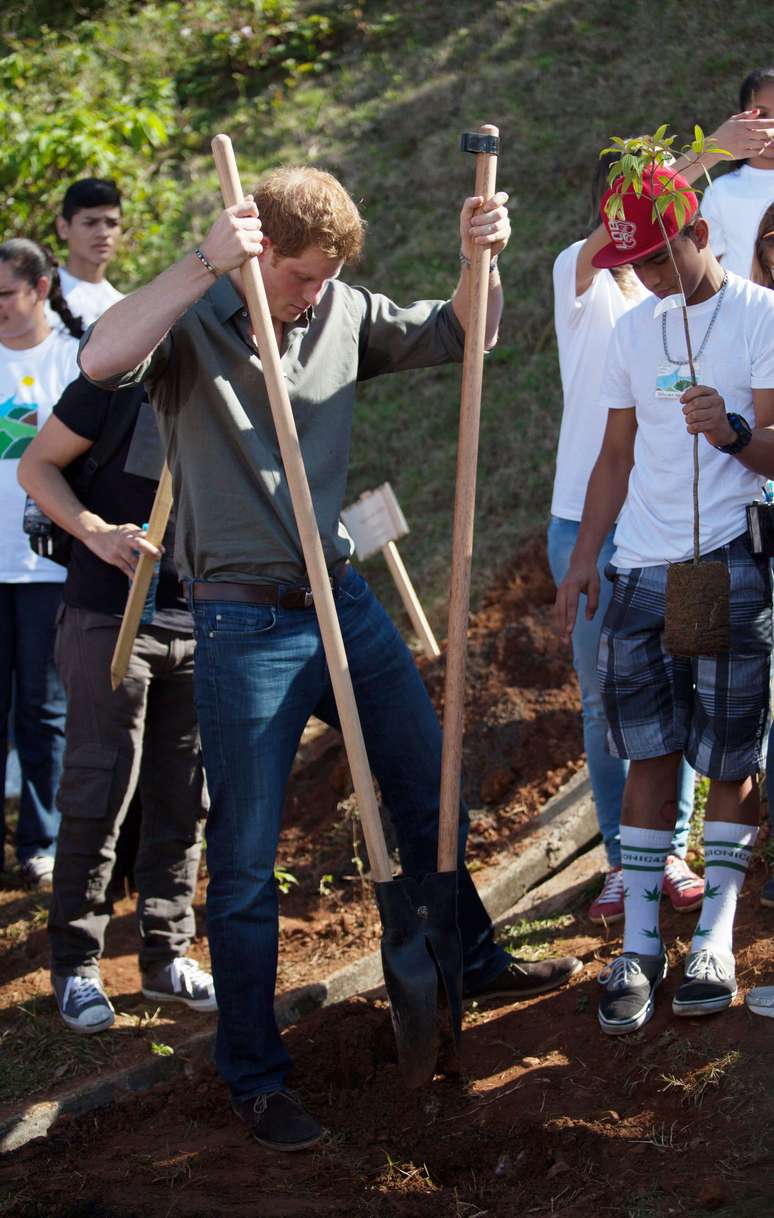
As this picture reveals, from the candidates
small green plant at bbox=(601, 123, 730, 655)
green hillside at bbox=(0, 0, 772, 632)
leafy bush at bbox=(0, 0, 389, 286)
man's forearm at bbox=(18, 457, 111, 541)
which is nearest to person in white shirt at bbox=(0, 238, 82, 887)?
man's forearm at bbox=(18, 457, 111, 541)

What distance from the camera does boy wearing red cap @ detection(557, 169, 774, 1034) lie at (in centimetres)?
353

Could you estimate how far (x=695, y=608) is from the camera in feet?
11.3

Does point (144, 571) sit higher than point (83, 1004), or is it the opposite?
point (144, 571)

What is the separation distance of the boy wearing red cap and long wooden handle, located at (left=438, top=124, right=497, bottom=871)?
375mm

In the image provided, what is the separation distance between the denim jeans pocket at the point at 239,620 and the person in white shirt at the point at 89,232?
114 inches

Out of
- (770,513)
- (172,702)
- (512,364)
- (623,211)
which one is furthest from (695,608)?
(512,364)

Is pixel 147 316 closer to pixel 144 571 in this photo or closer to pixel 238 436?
pixel 238 436

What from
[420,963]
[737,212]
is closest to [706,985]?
[420,963]

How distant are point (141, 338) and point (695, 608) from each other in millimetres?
1513

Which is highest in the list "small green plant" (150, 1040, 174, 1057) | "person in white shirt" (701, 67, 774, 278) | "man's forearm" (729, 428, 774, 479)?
"person in white shirt" (701, 67, 774, 278)

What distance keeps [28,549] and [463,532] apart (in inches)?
102

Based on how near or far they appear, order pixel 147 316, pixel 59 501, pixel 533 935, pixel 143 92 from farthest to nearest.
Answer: pixel 143 92 < pixel 533 935 < pixel 59 501 < pixel 147 316

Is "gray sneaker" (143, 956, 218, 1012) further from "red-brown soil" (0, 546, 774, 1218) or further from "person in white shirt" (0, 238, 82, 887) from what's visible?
"person in white shirt" (0, 238, 82, 887)

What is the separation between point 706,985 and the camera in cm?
352
